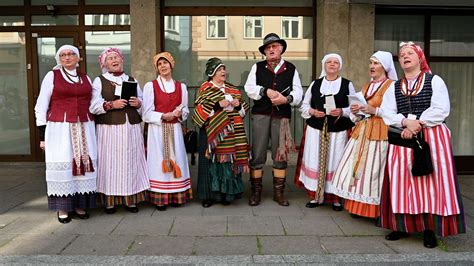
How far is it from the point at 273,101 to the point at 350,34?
2884mm

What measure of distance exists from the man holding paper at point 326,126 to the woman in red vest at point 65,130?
8.37ft

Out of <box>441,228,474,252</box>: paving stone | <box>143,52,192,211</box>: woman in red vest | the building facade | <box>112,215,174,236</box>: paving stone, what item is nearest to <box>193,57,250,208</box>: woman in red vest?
<box>143,52,192,211</box>: woman in red vest

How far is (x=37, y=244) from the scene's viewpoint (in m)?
4.11

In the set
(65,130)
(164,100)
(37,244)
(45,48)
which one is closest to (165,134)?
(164,100)

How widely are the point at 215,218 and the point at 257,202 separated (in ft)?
2.42

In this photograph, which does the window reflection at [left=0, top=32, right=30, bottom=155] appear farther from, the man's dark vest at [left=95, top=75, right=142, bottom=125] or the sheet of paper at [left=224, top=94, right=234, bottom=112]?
the sheet of paper at [left=224, top=94, right=234, bottom=112]

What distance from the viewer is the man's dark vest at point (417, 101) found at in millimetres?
3836

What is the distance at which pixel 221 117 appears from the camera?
16.6ft

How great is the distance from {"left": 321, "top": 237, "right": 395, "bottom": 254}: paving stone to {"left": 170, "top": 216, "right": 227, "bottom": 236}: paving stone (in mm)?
1062

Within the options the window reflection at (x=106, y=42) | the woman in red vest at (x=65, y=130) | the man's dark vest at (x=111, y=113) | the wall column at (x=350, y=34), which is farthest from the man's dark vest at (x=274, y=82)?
the window reflection at (x=106, y=42)

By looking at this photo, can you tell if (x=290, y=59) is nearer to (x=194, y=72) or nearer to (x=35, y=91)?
(x=194, y=72)

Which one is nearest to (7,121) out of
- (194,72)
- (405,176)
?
(194,72)

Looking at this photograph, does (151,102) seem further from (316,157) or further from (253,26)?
(253,26)

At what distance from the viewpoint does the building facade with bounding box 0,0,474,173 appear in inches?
286
